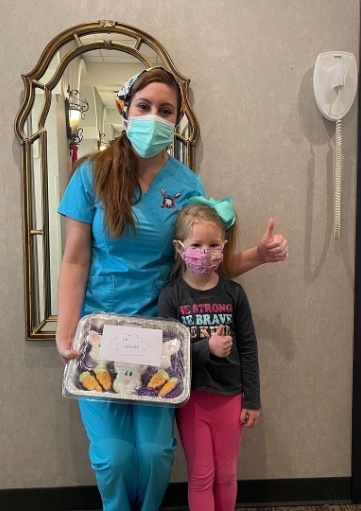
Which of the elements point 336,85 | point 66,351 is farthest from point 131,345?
point 336,85

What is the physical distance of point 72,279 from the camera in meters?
1.29

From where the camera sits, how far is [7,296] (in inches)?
61.5

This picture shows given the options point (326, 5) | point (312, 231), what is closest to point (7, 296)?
point (312, 231)

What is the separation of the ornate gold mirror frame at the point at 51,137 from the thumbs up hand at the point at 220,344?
66 centimetres

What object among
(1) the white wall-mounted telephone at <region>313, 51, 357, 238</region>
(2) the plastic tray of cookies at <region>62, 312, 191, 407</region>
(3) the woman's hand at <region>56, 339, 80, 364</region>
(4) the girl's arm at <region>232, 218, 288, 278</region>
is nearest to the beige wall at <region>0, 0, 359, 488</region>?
(1) the white wall-mounted telephone at <region>313, 51, 357, 238</region>

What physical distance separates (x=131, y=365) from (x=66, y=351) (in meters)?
0.18

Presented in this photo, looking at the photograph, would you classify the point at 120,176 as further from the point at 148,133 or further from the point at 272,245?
the point at 272,245

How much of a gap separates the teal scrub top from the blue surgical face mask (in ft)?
0.32

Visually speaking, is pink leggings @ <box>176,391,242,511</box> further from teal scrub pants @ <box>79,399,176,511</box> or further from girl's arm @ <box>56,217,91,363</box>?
girl's arm @ <box>56,217,91,363</box>

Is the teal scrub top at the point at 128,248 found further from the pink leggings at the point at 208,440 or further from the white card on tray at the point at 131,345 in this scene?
the pink leggings at the point at 208,440

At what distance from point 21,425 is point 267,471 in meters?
0.95

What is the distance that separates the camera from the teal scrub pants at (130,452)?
1143mm

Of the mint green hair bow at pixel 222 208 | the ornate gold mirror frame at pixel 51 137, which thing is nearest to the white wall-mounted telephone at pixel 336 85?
the ornate gold mirror frame at pixel 51 137

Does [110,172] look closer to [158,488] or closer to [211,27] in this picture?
[211,27]
